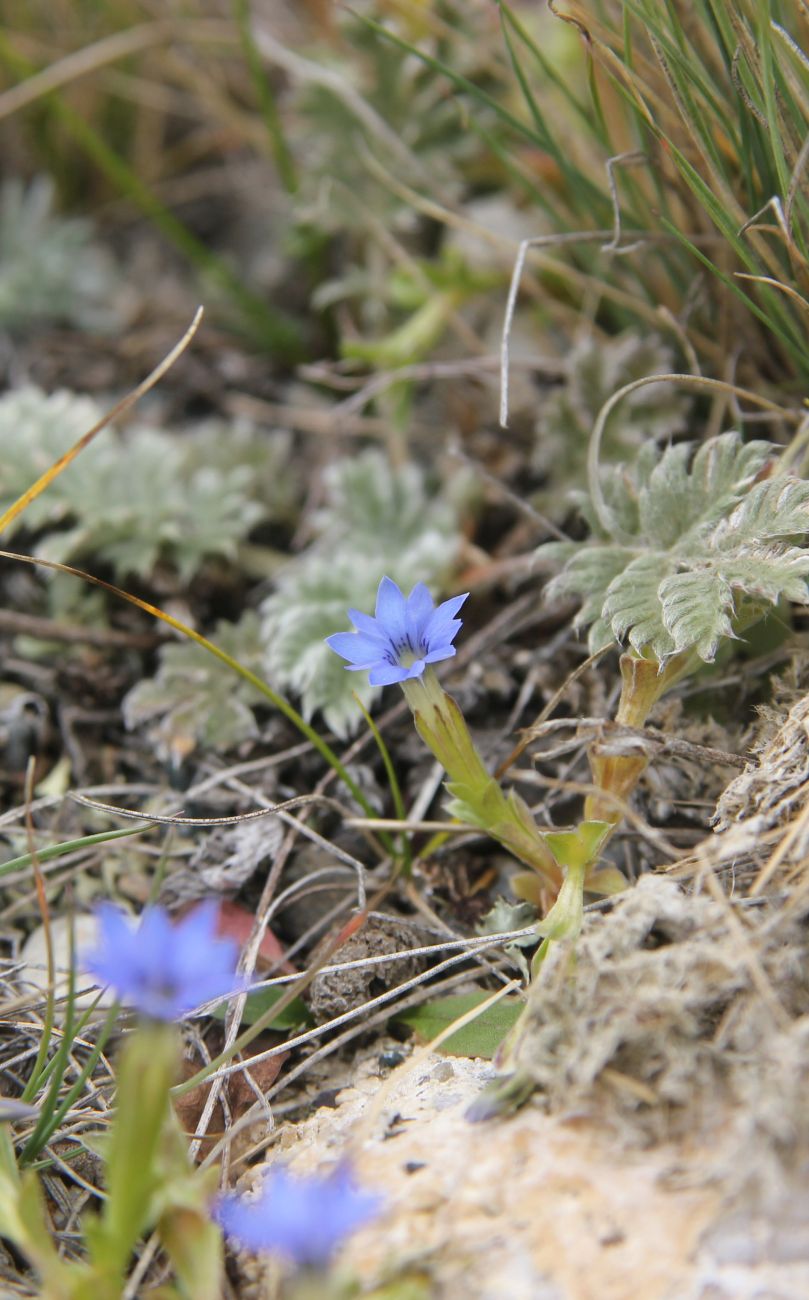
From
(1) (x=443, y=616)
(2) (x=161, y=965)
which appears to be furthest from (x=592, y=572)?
(2) (x=161, y=965)

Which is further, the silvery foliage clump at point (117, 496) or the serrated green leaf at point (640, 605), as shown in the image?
the silvery foliage clump at point (117, 496)

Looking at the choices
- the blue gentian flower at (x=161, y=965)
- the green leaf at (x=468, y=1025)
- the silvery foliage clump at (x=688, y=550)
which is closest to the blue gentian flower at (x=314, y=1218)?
the blue gentian flower at (x=161, y=965)

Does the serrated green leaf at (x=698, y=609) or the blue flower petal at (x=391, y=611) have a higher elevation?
the blue flower petal at (x=391, y=611)

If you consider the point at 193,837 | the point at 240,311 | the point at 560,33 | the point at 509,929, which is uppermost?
the point at 560,33

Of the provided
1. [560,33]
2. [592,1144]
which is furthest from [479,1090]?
[560,33]

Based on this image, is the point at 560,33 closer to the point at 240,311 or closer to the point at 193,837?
the point at 240,311

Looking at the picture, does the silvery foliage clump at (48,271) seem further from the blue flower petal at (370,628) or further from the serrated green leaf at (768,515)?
the serrated green leaf at (768,515)
